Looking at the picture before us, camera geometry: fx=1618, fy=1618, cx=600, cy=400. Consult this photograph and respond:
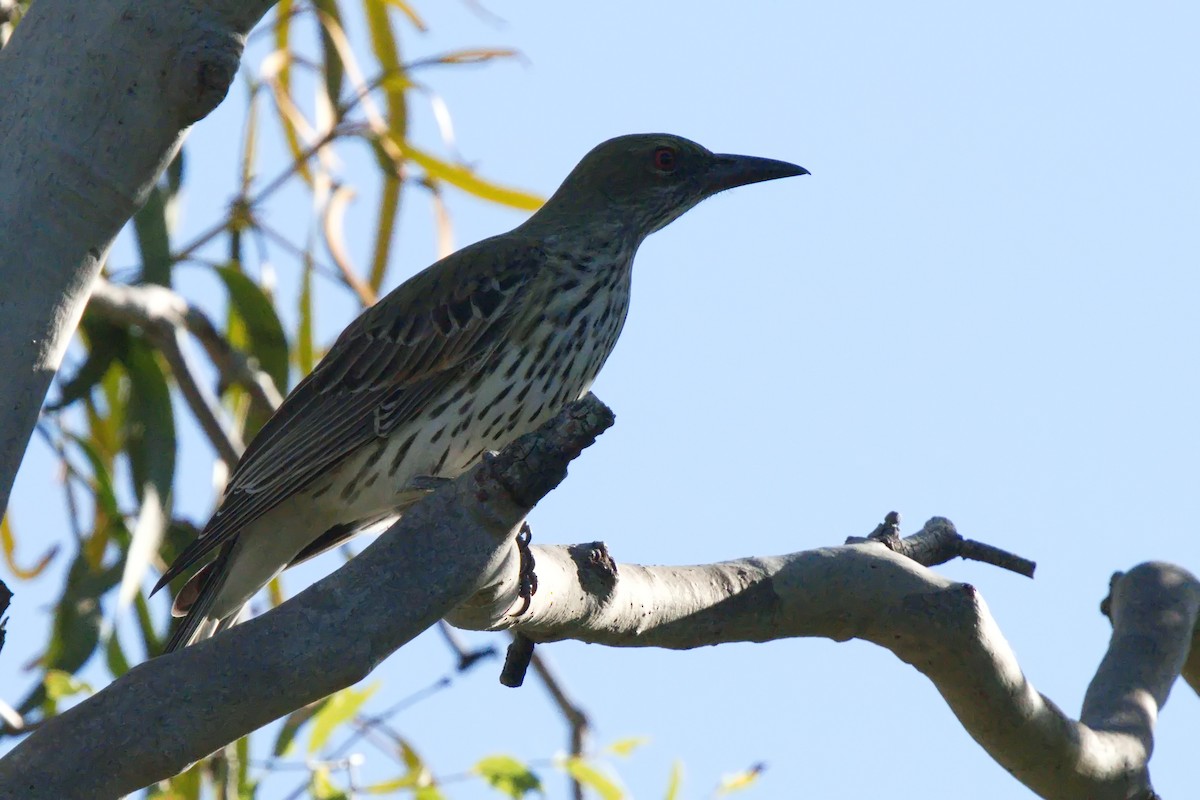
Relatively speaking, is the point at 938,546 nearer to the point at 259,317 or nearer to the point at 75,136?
the point at 75,136

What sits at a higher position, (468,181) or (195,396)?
(468,181)

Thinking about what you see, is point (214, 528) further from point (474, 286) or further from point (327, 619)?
point (327, 619)

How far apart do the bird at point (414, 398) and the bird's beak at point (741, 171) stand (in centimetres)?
37

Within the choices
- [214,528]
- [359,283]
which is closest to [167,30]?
[214,528]

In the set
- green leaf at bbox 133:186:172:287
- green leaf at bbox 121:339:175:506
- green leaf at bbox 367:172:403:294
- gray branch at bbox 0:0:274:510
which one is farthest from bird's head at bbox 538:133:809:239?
gray branch at bbox 0:0:274:510

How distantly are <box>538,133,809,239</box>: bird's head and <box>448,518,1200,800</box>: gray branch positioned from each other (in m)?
1.49

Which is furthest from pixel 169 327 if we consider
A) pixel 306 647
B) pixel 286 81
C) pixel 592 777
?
pixel 306 647

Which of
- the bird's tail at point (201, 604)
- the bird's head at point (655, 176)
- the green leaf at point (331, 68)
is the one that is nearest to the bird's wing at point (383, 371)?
the bird's tail at point (201, 604)

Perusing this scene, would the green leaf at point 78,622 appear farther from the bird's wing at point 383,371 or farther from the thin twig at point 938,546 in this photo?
the thin twig at point 938,546

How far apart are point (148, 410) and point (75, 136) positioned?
7.59 ft

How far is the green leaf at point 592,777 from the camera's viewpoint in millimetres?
3451

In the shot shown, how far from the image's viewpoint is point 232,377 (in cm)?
398

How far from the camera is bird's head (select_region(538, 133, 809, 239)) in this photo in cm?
403

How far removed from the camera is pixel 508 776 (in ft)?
10.8
